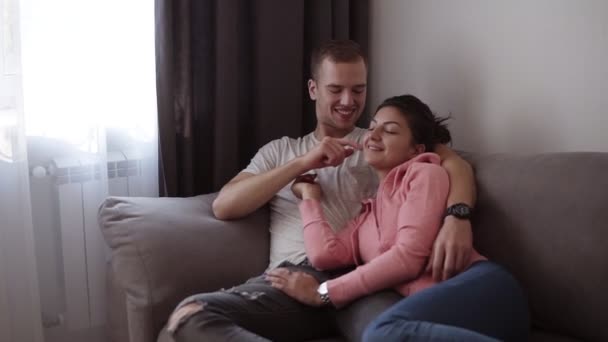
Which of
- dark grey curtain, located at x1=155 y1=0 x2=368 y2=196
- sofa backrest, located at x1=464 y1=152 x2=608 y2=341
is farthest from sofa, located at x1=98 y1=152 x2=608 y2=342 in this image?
dark grey curtain, located at x1=155 y1=0 x2=368 y2=196

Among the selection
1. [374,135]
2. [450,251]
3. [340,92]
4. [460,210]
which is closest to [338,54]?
[340,92]

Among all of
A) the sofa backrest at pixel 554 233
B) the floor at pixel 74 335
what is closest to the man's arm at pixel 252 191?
the sofa backrest at pixel 554 233

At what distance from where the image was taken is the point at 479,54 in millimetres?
2221

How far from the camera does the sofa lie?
5.21ft

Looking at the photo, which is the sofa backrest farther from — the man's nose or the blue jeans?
the man's nose

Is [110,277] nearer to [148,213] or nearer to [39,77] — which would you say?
[148,213]

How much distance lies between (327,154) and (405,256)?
418 mm

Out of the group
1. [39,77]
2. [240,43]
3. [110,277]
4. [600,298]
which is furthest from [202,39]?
[600,298]

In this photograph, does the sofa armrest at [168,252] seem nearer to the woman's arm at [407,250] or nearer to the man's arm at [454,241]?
the woman's arm at [407,250]

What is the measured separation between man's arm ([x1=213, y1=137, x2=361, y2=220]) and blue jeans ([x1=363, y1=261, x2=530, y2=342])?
0.54 meters

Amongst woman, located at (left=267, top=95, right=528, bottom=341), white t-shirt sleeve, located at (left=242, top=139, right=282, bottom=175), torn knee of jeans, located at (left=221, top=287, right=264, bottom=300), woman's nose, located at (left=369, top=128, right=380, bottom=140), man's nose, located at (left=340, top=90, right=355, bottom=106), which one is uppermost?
man's nose, located at (left=340, top=90, right=355, bottom=106)

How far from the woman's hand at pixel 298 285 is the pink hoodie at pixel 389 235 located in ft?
0.21

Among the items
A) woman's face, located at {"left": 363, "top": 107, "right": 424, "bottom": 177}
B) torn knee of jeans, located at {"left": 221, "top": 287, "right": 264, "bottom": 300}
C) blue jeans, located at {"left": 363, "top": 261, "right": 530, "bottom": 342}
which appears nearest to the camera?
blue jeans, located at {"left": 363, "top": 261, "right": 530, "bottom": 342}

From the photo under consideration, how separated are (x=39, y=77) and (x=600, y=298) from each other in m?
1.72
